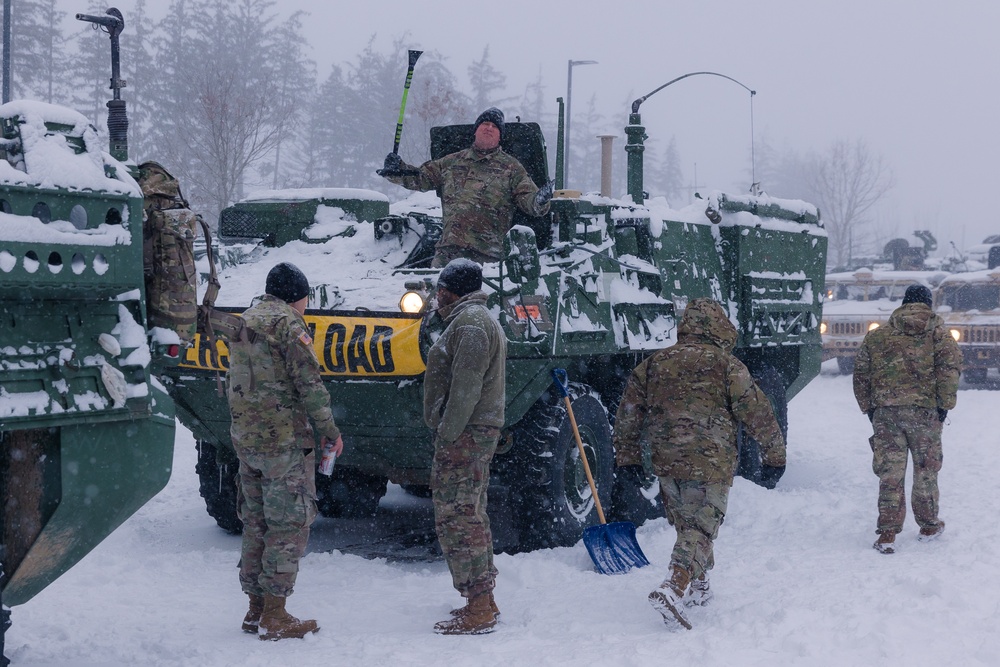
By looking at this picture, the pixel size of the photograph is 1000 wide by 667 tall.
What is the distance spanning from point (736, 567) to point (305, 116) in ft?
119

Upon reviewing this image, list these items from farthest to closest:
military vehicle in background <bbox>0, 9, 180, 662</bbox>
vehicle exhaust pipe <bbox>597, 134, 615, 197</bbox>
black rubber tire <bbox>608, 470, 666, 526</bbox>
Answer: vehicle exhaust pipe <bbox>597, 134, 615, 197</bbox> → black rubber tire <bbox>608, 470, 666, 526</bbox> → military vehicle in background <bbox>0, 9, 180, 662</bbox>

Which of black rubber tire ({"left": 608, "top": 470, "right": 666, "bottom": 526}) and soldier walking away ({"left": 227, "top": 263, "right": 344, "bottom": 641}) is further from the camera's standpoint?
black rubber tire ({"left": 608, "top": 470, "right": 666, "bottom": 526})

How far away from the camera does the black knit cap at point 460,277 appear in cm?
531

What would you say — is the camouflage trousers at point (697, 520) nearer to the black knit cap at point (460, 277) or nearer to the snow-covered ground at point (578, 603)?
the snow-covered ground at point (578, 603)

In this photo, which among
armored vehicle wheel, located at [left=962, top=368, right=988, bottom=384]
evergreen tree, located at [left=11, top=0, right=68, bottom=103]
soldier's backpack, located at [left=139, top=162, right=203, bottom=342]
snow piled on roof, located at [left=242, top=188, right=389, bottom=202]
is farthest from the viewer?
evergreen tree, located at [left=11, top=0, right=68, bottom=103]

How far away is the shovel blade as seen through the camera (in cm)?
634

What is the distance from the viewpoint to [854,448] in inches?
476

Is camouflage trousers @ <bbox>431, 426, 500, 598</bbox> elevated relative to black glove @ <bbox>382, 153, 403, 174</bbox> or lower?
lower

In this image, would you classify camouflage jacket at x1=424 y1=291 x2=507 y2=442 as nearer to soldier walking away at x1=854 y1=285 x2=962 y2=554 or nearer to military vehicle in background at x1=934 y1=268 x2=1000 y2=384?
soldier walking away at x1=854 y1=285 x2=962 y2=554

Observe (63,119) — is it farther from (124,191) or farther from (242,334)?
(242,334)

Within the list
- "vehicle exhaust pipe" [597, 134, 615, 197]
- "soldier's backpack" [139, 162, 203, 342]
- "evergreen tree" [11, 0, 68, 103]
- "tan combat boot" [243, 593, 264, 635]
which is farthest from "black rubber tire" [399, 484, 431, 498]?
"evergreen tree" [11, 0, 68, 103]

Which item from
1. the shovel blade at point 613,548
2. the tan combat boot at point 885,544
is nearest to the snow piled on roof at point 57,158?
the shovel blade at point 613,548

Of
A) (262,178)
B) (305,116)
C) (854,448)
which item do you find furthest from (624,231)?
(305,116)

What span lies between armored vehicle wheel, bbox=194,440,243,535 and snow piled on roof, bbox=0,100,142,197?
4060 millimetres
